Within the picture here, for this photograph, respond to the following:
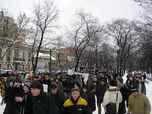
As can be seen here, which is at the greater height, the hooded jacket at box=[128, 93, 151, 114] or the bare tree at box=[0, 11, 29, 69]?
the bare tree at box=[0, 11, 29, 69]

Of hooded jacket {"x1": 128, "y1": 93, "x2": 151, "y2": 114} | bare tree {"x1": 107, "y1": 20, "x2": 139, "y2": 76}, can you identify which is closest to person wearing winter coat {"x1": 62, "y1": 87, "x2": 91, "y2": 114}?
hooded jacket {"x1": 128, "y1": 93, "x2": 151, "y2": 114}

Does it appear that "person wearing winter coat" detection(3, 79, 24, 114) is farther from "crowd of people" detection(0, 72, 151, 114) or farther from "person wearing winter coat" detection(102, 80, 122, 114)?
"person wearing winter coat" detection(102, 80, 122, 114)

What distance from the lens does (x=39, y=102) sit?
23.2ft

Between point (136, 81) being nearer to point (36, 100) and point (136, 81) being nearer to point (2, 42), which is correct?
point (36, 100)

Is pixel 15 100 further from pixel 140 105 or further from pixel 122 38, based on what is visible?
pixel 122 38

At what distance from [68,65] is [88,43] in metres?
38.5

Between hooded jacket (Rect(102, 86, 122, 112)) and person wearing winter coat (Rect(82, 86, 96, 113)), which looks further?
person wearing winter coat (Rect(82, 86, 96, 113))

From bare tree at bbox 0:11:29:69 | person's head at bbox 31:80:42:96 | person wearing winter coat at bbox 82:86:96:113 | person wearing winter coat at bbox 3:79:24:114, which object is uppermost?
bare tree at bbox 0:11:29:69

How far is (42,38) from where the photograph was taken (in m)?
48.8

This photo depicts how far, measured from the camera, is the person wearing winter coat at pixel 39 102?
23.1ft

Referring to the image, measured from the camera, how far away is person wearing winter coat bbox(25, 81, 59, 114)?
23.1ft

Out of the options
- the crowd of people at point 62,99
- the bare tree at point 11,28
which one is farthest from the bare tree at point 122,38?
the crowd of people at point 62,99

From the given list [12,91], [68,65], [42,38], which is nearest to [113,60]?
[68,65]

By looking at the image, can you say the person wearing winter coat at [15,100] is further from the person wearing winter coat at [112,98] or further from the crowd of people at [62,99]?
the person wearing winter coat at [112,98]
